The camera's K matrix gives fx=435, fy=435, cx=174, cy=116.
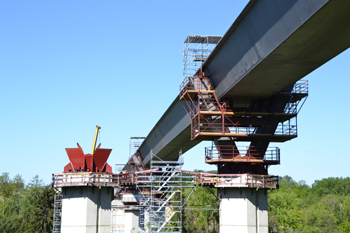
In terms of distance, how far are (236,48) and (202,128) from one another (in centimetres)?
1118

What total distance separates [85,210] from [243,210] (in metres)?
14.6

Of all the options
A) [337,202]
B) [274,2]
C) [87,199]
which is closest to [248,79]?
[274,2]

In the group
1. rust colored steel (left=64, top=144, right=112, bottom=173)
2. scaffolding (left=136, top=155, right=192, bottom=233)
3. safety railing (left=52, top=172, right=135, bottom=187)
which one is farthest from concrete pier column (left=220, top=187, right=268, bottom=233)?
rust colored steel (left=64, top=144, right=112, bottom=173)

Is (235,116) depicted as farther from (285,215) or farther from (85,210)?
(285,215)

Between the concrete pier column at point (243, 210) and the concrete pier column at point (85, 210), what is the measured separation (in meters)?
11.5

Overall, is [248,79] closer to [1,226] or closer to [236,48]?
[236,48]

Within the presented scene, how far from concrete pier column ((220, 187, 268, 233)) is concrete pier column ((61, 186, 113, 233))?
1146 centimetres

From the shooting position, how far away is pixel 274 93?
122ft

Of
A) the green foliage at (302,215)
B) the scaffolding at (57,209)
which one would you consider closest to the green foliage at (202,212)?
the green foliage at (302,215)

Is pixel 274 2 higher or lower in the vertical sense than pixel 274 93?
higher

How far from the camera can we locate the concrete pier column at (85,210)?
40.5 meters

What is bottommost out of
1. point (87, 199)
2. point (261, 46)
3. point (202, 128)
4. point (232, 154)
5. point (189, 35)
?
point (87, 199)

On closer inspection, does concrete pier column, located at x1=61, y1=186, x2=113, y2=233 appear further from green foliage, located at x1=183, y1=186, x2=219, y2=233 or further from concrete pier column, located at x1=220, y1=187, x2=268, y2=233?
green foliage, located at x1=183, y1=186, x2=219, y2=233

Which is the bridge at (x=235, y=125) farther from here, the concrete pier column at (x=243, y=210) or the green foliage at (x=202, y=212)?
the green foliage at (x=202, y=212)
